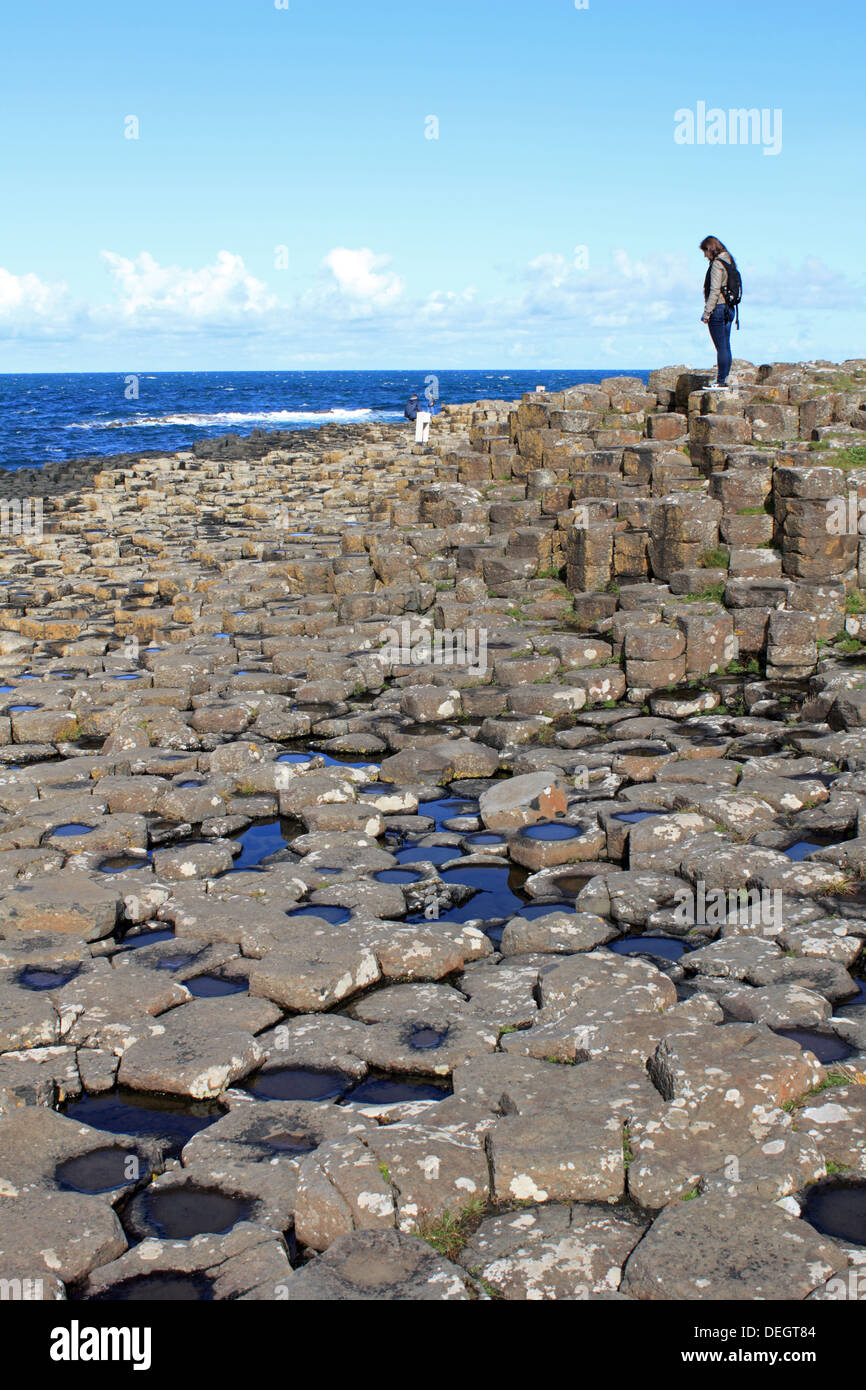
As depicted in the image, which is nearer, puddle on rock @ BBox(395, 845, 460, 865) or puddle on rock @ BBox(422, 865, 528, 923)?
puddle on rock @ BBox(422, 865, 528, 923)

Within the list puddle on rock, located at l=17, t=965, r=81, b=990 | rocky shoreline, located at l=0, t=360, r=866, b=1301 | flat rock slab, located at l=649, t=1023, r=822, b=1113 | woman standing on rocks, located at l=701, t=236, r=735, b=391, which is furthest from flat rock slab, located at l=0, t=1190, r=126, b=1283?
woman standing on rocks, located at l=701, t=236, r=735, b=391

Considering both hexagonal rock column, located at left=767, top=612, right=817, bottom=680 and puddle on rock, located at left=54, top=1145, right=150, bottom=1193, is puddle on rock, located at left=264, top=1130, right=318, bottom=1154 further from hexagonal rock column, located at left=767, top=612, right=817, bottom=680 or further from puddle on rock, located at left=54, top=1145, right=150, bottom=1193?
hexagonal rock column, located at left=767, top=612, right=817, bottom=680

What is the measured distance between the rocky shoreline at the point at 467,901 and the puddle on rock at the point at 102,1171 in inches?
0.7

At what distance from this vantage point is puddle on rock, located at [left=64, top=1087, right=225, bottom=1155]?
4.98m

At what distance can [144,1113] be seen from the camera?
16.8 feet

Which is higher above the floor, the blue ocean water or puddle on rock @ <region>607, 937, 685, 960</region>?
the blue ocean water

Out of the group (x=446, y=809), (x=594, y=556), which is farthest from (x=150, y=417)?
(x=446, y=809)

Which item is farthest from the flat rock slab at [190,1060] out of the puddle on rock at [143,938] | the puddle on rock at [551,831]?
the puddle on rock at [551,831]

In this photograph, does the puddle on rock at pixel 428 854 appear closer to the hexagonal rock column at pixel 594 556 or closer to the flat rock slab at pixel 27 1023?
the flat rock slab at pixel 27 1023

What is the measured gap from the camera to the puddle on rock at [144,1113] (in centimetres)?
498

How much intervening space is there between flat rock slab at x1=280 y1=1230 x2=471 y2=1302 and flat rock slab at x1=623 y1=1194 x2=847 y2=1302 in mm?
593
